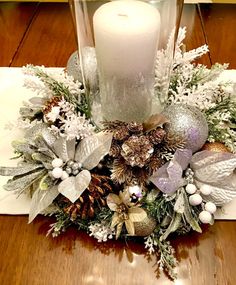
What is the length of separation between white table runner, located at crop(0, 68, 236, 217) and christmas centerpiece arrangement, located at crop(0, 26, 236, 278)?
0.03 meters

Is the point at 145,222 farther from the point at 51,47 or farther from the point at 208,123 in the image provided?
the point at 51,47

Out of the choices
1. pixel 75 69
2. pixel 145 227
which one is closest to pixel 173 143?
pixel 145 227

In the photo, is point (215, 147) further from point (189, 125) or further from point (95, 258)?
point (95, 258)

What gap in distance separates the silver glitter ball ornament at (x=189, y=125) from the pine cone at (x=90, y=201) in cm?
13

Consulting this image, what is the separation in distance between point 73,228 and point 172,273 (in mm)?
153

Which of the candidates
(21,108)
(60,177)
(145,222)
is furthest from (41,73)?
(145,222)

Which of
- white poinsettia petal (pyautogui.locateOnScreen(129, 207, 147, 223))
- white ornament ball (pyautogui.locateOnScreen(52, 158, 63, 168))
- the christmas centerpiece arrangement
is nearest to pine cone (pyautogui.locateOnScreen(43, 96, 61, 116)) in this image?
the christmas centerpiece arrangement

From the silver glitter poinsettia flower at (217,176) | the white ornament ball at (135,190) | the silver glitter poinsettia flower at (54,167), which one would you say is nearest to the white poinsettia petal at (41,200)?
the silver glitter poinsettia flower at (54,167)

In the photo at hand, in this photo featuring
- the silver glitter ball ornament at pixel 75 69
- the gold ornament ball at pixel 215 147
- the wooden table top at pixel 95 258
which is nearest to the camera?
the wooden table top at pixel 95 258

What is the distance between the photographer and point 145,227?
56 cm

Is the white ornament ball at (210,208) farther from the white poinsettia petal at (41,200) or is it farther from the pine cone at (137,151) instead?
the white poinsettia petal at (41,200)

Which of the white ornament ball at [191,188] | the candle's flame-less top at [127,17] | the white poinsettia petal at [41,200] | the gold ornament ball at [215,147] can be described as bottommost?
the white poinsettia petal at [41,200]

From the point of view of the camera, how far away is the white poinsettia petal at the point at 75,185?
565 millimetres

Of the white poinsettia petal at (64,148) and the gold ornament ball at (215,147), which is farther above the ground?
the white poinsettia petal at (64,148)
